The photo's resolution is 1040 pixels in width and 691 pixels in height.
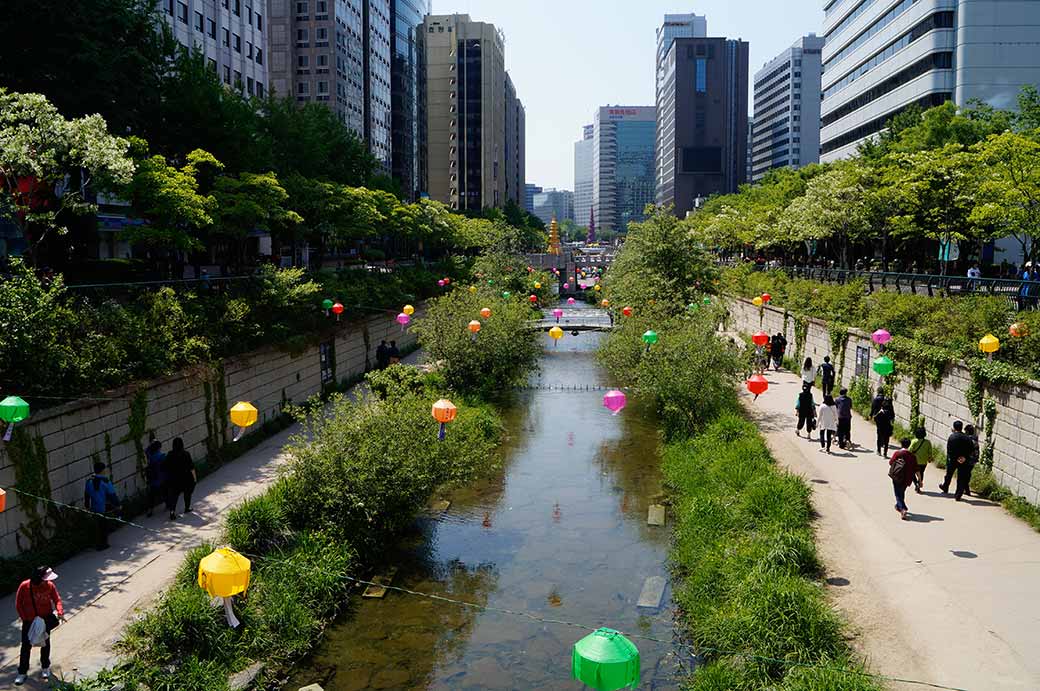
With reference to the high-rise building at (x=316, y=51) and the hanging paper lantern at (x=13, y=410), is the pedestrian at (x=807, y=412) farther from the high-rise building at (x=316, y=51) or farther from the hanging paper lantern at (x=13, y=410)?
the high-rise building at (x=316, y=51)

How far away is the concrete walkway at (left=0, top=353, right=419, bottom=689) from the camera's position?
1179 centimetres

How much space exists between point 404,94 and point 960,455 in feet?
399

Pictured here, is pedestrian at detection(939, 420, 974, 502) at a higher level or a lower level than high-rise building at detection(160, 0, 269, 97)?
lower

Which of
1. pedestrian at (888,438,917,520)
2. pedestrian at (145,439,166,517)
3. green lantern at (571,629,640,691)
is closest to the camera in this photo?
green lantern at (571,629,640,691)

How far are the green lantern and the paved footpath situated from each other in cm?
447

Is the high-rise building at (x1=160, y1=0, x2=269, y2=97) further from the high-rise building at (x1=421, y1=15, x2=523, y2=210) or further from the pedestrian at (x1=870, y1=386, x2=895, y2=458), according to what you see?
the high-rise building at (x1=421, y1=15, x2=523, y2=210)

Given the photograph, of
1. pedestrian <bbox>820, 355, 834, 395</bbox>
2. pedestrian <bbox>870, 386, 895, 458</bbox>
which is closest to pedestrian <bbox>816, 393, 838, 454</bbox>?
pedestrian <bbox>870, 386, 895, 458</bbox>

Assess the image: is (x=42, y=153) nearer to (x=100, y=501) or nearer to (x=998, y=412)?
(x=100, y=501)

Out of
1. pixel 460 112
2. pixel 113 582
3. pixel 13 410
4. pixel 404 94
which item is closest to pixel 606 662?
pixel 113 582

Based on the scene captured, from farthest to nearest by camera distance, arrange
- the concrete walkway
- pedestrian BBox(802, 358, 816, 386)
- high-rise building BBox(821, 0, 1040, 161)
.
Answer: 1. high-rise building BBox(821, 0, 1040, 161)
2. pedestrian BBox(802, 358, 816, 386)
3. the concrete walkway

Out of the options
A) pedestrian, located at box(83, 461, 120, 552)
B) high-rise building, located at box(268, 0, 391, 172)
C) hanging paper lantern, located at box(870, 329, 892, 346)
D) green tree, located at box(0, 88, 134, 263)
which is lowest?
pedestrian, located at box(83, 461, 120, 552)

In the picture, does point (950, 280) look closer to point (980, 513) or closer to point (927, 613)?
point (980, 513)

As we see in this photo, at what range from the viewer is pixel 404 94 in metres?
130

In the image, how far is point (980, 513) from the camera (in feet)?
56.2
